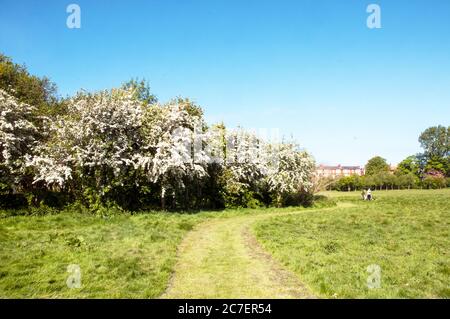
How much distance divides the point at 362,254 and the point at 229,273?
5.59 meters

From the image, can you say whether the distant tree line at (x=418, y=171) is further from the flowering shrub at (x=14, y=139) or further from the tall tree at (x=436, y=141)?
the flowering shrub at (x=14, y=139)

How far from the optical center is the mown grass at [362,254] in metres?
9.44

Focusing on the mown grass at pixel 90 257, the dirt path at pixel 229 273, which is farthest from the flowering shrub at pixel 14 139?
the dirt path at pixel 229 273

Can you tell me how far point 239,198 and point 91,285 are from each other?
23747mm

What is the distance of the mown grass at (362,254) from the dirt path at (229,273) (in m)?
0.54

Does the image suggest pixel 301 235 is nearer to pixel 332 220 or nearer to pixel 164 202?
pixel 332 220

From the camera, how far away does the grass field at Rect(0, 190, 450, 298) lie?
931 centimetres

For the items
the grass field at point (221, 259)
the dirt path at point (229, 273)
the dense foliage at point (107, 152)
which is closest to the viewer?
the dirt path at point (229, 273)

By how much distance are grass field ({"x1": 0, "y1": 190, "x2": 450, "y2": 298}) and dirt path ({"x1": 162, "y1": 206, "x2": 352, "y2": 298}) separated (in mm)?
28

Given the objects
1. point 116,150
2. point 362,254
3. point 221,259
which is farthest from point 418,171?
point 221,259

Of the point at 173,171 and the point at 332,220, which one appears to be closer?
the point at 332,220
